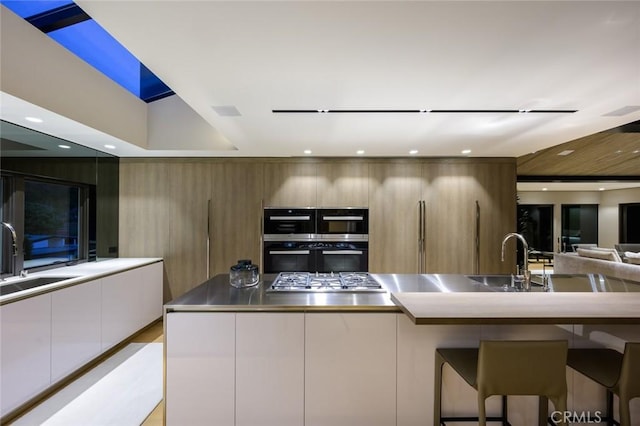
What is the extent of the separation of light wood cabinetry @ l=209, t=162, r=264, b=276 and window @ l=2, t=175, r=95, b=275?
152 centimetres

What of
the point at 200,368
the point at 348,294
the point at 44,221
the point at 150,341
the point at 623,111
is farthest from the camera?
the point at 150,341

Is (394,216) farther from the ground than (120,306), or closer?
farther from the ground

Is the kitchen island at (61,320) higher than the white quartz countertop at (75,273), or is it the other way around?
the white quartz countertop at (75,273)

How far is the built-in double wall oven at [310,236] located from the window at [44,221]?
2.27 meters

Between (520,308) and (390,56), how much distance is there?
155 centimetres

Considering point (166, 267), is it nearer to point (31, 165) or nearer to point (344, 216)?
point (31, 165)

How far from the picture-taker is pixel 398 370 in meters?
1.90

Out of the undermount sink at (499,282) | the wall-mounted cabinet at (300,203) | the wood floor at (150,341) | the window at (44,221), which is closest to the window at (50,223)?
the window at (44,221)

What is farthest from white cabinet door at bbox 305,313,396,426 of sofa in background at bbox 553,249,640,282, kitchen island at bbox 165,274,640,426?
sofa in background at bbox 553,249,640,282

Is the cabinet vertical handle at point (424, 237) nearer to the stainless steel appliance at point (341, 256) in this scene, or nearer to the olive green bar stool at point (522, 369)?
the stainless steel appliance at point (341, 256)

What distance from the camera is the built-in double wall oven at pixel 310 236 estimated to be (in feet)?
14.5

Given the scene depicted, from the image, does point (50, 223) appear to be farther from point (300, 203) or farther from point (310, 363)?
point (310, 363)

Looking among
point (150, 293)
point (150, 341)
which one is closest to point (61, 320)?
point (150, 341)

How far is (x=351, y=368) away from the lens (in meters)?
1.89
